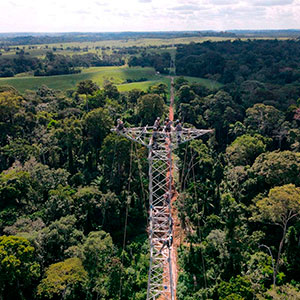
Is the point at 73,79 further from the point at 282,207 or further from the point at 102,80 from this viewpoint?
the point at 282,207

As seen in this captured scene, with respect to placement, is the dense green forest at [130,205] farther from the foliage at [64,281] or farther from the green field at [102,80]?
the green field at [102,80]

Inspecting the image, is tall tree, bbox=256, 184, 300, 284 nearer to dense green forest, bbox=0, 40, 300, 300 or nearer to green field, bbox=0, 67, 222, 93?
dense green forest, bbox=0, 40, 300, 300

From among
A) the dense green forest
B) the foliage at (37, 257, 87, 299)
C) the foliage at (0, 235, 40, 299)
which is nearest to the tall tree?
the dense green forest

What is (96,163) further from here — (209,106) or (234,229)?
(209,106)

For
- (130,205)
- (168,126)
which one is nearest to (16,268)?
(130,205)

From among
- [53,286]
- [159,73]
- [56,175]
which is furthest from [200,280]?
[159,73]

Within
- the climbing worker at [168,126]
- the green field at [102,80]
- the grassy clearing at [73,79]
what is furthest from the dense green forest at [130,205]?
the grassy clearing at [73,79]
